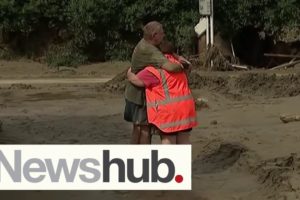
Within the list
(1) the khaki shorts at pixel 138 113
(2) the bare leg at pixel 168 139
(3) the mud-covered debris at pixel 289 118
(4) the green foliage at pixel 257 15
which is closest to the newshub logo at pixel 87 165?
(2) the bare leg at pixel 168 139

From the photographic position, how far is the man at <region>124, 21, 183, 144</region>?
6902mm

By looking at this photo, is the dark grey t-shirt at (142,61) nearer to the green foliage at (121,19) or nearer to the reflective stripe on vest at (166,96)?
the reflective stripe on vest at (166,96)

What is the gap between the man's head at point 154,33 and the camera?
693 centimetres

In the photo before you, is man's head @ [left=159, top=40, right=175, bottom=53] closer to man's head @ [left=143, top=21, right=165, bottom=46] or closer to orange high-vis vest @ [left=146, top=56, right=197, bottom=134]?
man's head @ [left=143, top=21, right=165, bottom=46]

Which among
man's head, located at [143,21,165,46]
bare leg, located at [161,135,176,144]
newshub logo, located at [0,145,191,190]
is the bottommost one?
bare leg, located at [161,135,176,144]

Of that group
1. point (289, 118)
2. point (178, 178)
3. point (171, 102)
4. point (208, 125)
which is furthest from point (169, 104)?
point (208, 125)

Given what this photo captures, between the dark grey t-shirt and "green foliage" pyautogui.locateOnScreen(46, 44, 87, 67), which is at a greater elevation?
the dark grey t-shirt

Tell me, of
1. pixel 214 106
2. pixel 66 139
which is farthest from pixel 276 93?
pixel 66 139

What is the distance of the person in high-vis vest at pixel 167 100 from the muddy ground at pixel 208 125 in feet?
2.12

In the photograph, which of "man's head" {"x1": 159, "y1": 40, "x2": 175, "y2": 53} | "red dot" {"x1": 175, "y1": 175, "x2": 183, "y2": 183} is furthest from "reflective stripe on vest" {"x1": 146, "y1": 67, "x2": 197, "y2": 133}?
"red dot" {"x1": 175, "y1": 175, "x2": 183, "y2": 183}

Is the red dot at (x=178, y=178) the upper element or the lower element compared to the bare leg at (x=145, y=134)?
upper

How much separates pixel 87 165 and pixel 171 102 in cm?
177

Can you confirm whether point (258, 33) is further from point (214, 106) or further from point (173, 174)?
point (173, 174)

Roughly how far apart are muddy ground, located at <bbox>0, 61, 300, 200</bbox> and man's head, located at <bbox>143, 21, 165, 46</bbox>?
1.49 metres
